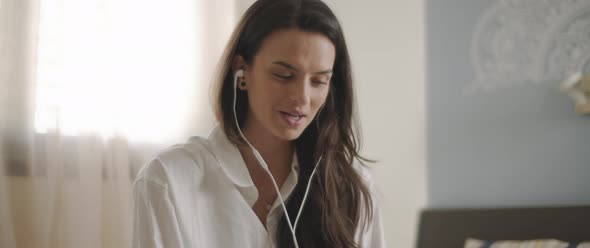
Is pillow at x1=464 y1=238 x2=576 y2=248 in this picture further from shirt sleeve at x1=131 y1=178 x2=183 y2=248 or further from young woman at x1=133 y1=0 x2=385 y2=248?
shirt sleeve at x1=131 y1=178 x2=183 y2=248

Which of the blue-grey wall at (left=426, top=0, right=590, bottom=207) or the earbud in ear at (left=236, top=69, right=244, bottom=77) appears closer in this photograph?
the earbud in ear at (left=236, top=69, right=244, bottom=77)

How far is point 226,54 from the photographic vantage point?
1.30 m

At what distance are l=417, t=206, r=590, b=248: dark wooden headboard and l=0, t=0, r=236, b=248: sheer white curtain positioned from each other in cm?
106

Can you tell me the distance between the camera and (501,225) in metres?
2.32

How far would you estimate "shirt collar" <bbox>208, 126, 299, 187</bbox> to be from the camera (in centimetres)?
127

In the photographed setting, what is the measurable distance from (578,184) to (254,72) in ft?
4.95

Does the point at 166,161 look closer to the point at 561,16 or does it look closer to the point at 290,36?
the point at 290,36

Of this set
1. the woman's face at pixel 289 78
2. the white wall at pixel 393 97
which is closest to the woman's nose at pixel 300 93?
the woman's face at pixel 289 78

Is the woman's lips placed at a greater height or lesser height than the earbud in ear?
lesser

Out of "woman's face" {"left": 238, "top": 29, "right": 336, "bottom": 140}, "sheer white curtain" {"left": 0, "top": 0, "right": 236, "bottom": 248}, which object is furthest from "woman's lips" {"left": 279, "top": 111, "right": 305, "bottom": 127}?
"sheer white curtain" {"left": 0, "top": 0, "right": 236, "bottom": 248}

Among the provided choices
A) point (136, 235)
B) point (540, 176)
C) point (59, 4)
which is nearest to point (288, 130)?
point (136, 235)

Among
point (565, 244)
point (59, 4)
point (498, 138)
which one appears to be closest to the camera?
point (59, 4)

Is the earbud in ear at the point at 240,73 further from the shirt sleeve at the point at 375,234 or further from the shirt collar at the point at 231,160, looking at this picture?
the shirt sleeve at the point at 375,234

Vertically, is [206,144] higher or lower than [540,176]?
higher
